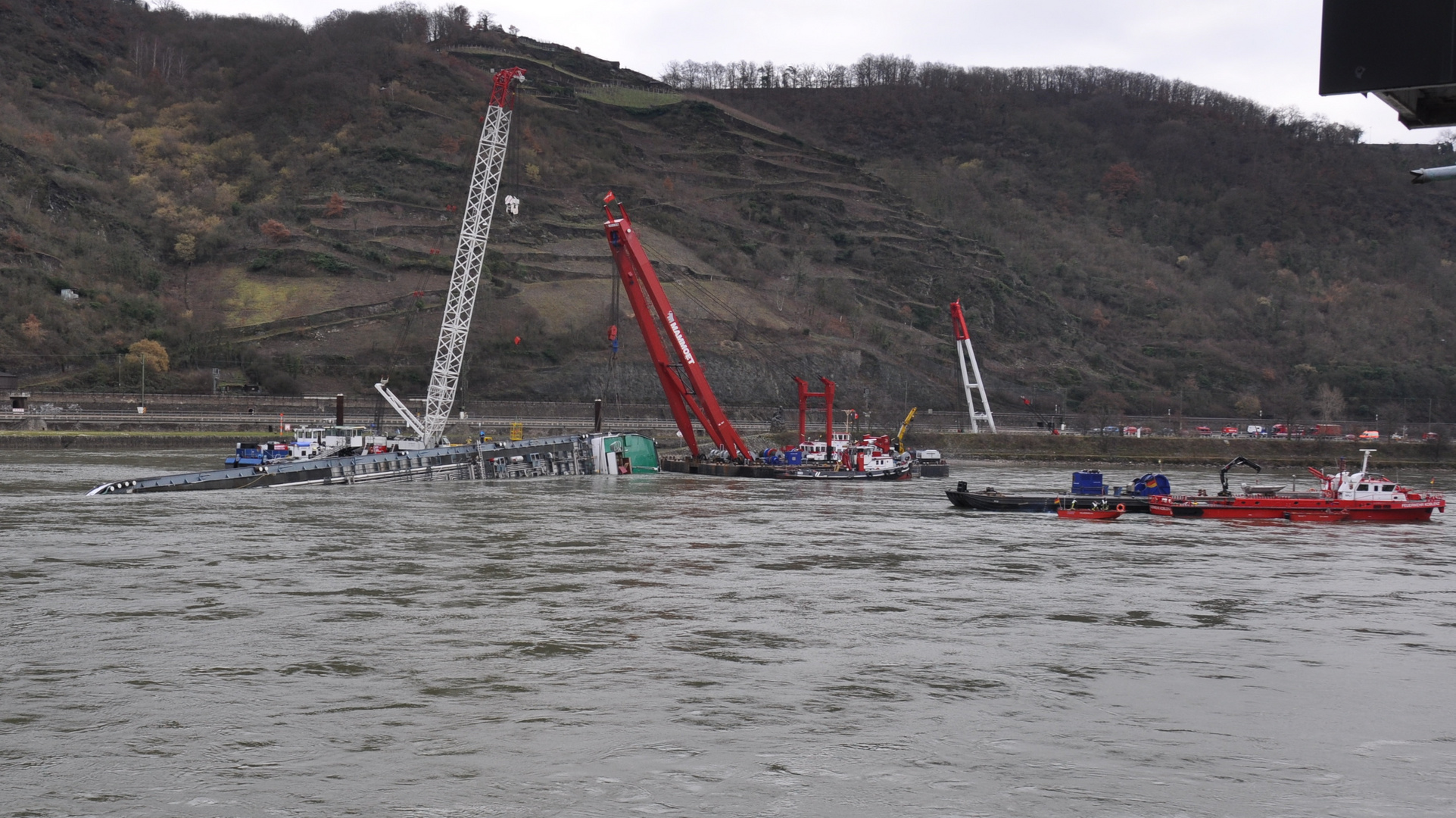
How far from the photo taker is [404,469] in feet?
208

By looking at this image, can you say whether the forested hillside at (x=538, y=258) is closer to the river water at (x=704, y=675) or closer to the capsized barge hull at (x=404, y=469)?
the capsized barge hull at (x=404, y=469)

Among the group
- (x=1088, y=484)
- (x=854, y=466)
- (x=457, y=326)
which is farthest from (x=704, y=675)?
(x=457, y=326)

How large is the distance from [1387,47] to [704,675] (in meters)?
16.5

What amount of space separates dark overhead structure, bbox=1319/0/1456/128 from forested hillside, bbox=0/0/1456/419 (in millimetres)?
99194

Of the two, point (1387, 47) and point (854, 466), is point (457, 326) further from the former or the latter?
point (1387, 47)

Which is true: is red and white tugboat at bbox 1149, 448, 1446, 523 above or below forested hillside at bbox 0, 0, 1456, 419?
below

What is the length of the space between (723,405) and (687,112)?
8881 centimetres

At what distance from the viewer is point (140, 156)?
139750 mm

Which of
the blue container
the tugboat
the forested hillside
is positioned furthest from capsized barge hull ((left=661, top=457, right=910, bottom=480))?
the forested hillside

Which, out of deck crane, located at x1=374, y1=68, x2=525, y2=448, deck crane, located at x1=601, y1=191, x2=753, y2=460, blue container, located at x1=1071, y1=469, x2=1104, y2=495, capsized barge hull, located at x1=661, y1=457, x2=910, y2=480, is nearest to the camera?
blue container, located at x1=1071, y1=469, x2=1104, y2=495

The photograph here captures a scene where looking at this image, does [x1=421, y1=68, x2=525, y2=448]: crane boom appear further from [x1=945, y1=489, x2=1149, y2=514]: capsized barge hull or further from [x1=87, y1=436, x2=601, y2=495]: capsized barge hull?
[x1=945, y1=489, x2=1149, y2=514]: capsized barge hull

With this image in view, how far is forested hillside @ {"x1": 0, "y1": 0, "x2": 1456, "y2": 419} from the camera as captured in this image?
350ft

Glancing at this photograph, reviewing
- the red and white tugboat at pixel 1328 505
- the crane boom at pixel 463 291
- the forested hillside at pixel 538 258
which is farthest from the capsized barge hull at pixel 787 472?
the forested hillside at pixel 538 258

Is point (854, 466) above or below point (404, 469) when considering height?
below
